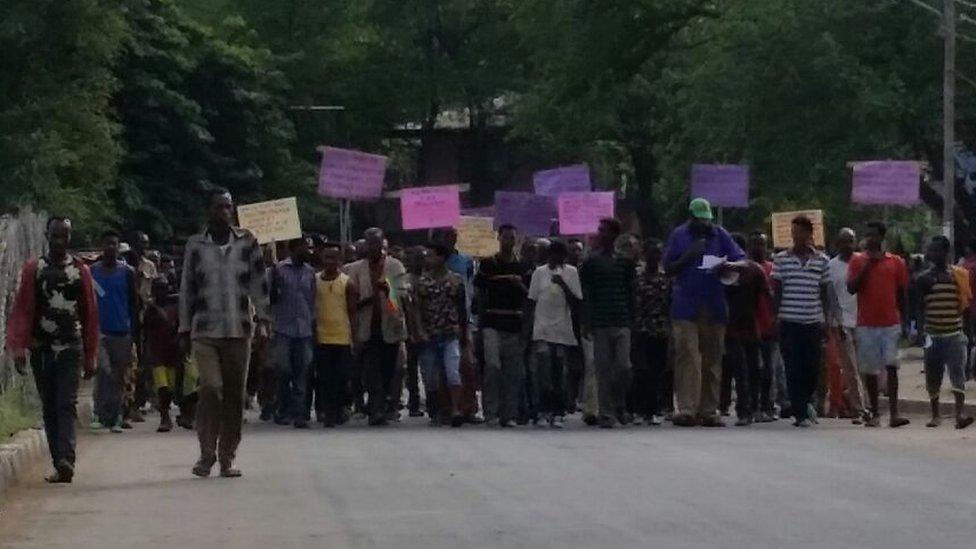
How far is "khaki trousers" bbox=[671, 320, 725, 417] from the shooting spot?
21.0 m

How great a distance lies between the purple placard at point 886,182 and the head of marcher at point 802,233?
1204 cm

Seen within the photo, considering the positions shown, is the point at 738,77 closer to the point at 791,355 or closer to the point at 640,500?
the point at 791,355

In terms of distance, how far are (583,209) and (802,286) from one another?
434 inches

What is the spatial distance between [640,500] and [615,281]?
8464 millimetres

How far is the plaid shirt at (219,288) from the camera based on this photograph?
1497 centimetres

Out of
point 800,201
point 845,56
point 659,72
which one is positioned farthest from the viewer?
point 659,72

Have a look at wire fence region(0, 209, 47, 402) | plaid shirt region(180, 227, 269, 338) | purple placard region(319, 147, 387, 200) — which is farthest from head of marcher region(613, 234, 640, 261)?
purple placard region(319, 147, 387, 200)

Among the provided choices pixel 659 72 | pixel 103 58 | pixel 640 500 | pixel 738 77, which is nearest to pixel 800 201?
pixel 738 77

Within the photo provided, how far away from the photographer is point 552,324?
2120 cm

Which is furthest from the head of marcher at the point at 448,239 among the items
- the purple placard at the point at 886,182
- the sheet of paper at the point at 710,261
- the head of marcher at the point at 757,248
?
the purple placard at the point at 886,182

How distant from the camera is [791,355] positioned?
20.9m

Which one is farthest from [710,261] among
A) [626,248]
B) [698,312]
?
[626,248]

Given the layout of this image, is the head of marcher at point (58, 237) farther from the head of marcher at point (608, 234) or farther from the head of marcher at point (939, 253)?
the head of marcher at point (939, 253)

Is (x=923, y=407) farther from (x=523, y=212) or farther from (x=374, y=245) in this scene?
(x=523, y=212)
